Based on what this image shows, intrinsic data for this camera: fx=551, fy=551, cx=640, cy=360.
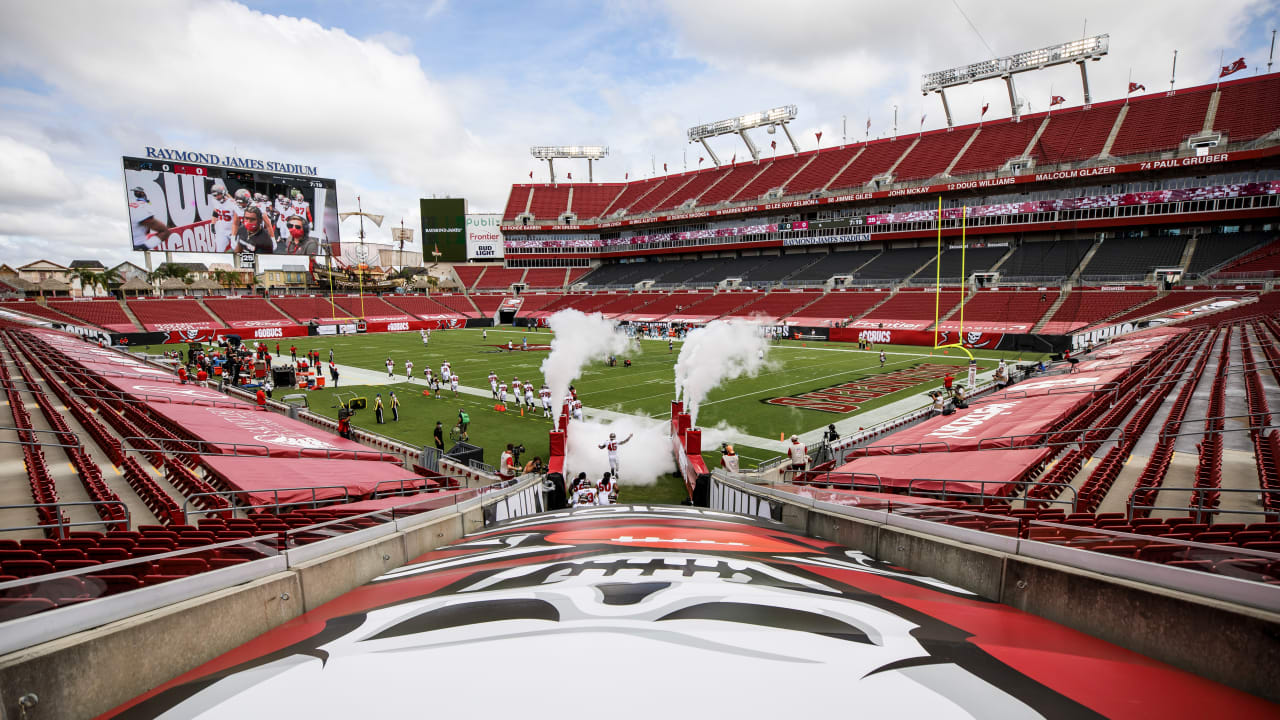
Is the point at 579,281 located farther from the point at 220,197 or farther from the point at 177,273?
the point at 177,273

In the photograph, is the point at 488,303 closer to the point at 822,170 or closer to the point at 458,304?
the point at 458,304

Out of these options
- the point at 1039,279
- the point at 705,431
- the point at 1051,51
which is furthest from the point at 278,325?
the point at 1051,51

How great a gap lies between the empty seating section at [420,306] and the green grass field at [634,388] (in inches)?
877

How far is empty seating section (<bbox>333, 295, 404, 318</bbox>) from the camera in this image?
65.8 metres

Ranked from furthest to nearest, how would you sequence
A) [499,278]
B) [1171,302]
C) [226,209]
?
1. [499,278]
2. [226,209]
3. [1171,302]

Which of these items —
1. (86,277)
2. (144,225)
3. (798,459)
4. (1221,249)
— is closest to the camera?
(798,459)

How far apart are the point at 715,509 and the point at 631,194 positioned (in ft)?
268

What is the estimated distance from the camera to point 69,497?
867 centimetres

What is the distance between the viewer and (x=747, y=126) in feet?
252

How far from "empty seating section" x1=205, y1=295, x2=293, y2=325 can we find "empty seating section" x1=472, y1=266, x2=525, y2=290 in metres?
27.2

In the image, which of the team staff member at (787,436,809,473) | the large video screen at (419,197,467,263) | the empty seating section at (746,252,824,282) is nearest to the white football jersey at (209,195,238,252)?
the large video screen at (419,197,467,263)

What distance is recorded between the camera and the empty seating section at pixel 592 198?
8794 centimetres

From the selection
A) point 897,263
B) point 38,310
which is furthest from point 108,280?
point 897,263

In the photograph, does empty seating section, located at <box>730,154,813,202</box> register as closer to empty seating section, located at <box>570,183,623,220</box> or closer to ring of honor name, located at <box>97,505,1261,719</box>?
empty seating section, located at <box>570,183,623,220</box>
